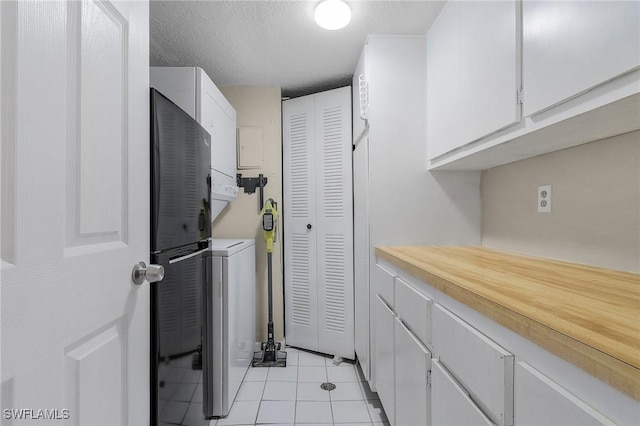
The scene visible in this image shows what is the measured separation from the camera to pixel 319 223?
270 cm

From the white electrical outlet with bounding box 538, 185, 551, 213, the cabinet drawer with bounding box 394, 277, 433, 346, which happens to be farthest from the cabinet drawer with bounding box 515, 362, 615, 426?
the white electrical outlet with bounding box 538, 185, 551, 213

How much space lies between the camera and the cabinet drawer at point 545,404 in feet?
1.72

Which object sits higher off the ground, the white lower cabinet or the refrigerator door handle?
the refrigerator door handle

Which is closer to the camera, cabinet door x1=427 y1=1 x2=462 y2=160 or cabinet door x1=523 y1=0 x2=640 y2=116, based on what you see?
cabinet door x1=523 y1=0 x2=640 y2=116

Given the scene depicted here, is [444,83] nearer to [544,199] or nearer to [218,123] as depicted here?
[544,199]

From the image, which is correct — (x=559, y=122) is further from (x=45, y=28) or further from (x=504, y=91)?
(x=45, y=28)

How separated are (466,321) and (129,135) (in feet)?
3.52

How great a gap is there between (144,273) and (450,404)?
3.18 feet

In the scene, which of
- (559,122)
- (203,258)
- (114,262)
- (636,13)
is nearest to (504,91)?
(559,122)

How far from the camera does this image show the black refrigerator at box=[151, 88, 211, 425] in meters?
1.09

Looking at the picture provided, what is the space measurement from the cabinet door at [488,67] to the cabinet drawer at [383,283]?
75 centimetres

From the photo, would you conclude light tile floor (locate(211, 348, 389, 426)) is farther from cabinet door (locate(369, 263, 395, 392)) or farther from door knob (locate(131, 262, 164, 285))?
door knob (locate(131, 262, 164, 285))

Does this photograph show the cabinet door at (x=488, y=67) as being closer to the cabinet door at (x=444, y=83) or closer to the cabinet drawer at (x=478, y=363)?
the cabinet door at (x=444, y=83)

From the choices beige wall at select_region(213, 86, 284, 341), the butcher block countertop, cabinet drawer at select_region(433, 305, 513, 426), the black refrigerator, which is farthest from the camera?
beige wall at select_region(213, 86, 284, 341)
